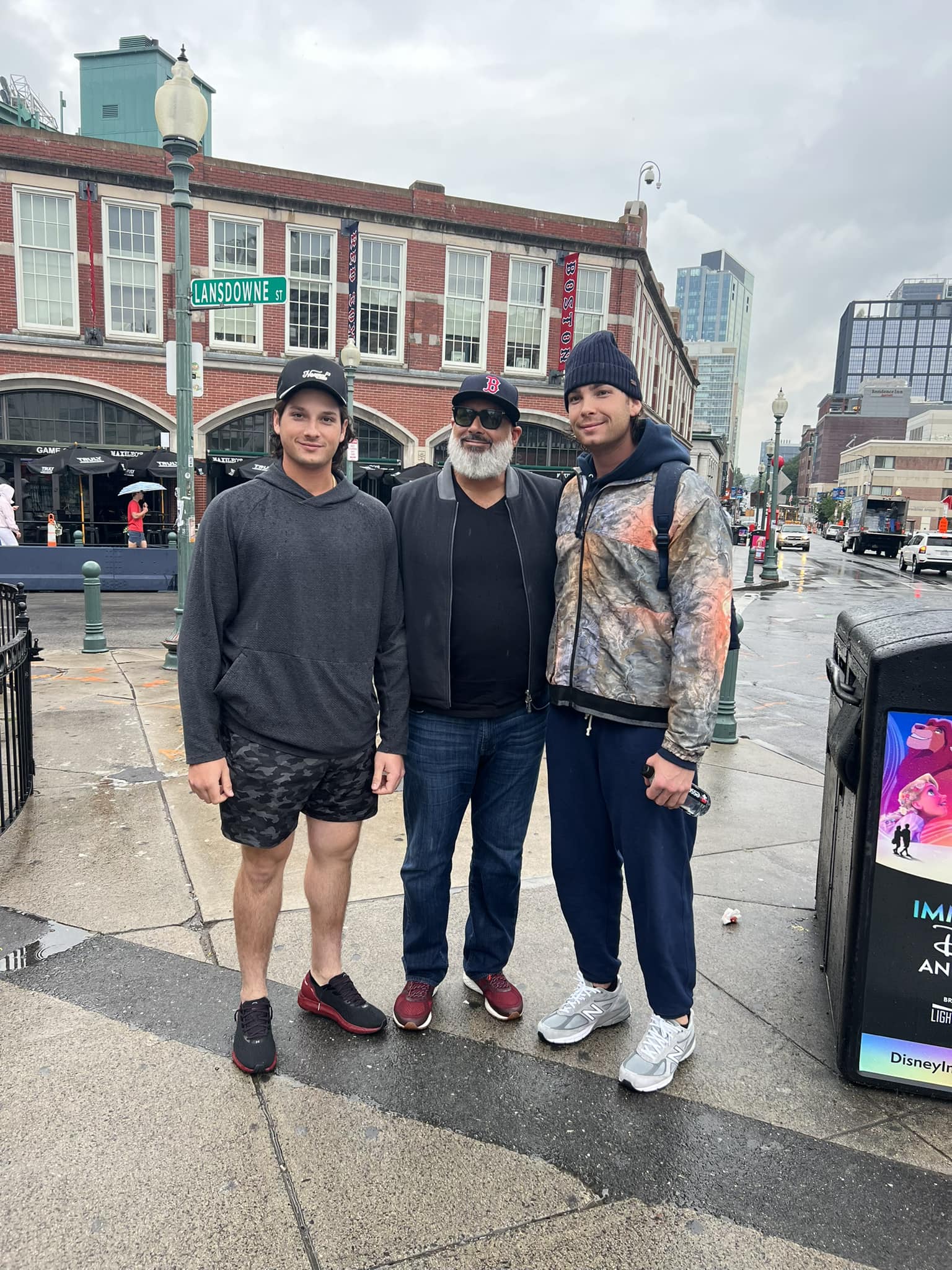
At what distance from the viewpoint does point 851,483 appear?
11506 cm

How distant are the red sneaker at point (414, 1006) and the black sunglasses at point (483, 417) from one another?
1940mm

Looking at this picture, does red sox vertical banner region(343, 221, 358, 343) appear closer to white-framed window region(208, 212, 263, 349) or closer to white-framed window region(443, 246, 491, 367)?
white-framed window region(208, 212, 263, 349)

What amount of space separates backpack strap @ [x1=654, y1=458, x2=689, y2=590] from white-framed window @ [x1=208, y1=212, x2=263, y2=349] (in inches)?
864

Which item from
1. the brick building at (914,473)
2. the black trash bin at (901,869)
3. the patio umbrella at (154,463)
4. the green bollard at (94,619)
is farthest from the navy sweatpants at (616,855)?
the brick building at (914,473)

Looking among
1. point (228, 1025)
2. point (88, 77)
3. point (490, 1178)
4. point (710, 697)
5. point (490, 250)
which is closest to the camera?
point (490, 1178)

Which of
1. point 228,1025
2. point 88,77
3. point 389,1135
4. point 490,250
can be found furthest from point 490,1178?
point 88,77

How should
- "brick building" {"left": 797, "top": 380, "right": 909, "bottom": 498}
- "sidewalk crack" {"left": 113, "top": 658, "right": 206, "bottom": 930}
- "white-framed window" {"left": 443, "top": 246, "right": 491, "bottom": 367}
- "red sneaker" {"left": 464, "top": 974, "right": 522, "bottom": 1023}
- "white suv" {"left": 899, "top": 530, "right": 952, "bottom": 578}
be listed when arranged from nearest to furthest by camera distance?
"red sneaker" {"left": 464, "top": 974, "right": 522, "bottom": 1023} < "sidewalk crack" {"left": 113, "top": 658, "right": 206, "bottom": 930} < "white-framed window" {"left": 443, "top": 246, "right": 491, "bottom": 367} < "white suv" {"left": 899, "top": 530, "right": 952, "bottom": 578} < "brick building" {"left": 797, "top": 380, "right": 909, "bottom": 498}

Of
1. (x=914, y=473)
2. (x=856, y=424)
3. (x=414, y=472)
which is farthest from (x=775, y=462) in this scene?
(x=856, y=424)

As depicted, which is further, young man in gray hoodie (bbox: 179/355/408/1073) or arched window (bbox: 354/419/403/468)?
arched window (bbox: 354/419/403/468)

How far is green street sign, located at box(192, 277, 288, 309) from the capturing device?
25.3 feet

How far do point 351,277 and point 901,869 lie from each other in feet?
76.3

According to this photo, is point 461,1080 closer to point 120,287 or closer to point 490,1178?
point 490,1178

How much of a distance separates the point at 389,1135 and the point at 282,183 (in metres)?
24.4

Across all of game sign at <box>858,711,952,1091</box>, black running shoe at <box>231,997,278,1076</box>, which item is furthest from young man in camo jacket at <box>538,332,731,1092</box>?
black running shoe at <box>231,997,278,1076</box>
